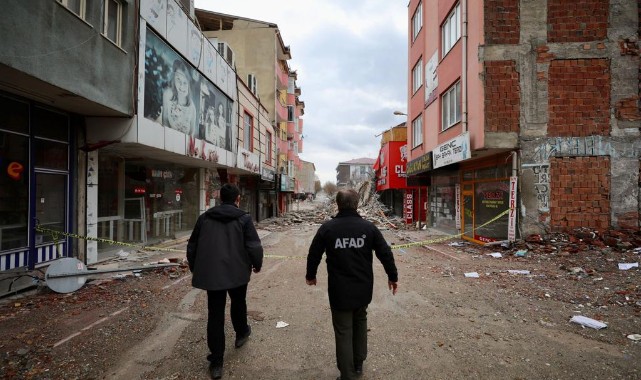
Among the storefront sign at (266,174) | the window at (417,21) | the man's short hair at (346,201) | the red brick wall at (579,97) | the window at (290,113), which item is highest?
the window at (417,21)

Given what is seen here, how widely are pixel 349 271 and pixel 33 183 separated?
22.7 ft

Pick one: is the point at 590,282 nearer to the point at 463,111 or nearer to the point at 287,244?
the point at 463,111

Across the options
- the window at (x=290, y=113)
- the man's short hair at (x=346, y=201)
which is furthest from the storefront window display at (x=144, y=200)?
the window at (x=290, y=113)

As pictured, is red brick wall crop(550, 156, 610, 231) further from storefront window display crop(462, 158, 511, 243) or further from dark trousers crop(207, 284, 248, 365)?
dark trousers crop(207, 284, 248, 365)

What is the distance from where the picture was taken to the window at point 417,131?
59.2ft

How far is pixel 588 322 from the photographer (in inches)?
168

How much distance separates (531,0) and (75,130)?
43.5 ft

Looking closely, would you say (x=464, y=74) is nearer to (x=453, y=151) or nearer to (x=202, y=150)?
(x=453, y=151)

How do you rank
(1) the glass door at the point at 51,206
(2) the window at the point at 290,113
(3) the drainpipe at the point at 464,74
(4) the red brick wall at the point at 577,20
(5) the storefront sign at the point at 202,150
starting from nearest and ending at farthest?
(1) the glass door at the point at 51,206
(4) the red brick wall at the point at 577,20
(5) the storefront sign at the point at 202,150
(3) the drainpipe at the point at 464,74
(2) the window at the point at 290,113

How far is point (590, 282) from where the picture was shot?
629 centimetres

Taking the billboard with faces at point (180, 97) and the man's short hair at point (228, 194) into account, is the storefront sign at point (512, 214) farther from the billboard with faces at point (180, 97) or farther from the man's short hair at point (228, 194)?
the billboard with faces at point (180, 97)

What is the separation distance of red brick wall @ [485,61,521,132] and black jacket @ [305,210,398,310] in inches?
344

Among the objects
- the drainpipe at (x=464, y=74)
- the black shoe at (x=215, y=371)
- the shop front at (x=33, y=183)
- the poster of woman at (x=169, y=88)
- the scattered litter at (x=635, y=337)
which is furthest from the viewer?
the drainpipe at (x=464, y=74)

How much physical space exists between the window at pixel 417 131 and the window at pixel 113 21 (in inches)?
569
